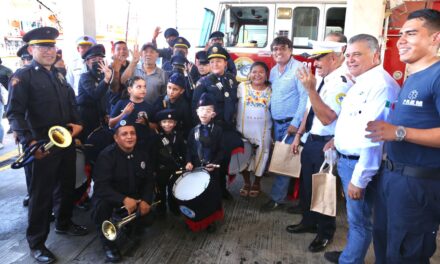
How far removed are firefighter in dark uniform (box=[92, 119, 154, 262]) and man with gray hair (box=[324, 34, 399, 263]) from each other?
1.68 m

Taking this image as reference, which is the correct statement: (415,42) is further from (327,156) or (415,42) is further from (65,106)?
(65,106)

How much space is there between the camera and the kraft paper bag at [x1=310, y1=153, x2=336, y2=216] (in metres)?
2.42

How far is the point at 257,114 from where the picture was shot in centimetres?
359

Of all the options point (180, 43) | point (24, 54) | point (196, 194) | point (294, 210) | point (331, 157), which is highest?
point (180, 43)

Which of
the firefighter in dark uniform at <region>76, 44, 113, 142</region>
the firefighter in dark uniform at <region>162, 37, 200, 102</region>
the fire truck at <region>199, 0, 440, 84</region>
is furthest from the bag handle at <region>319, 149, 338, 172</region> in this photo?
the fire truck at <region>199, 0, 440, 84</region>

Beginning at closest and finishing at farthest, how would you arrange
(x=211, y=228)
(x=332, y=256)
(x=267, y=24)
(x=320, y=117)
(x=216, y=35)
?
(x=320, y=117) < (x=332, y=256) < (x=211, y=228) < (x=216, y=35) < (x=267, y=24)

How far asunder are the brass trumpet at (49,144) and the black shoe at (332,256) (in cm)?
232

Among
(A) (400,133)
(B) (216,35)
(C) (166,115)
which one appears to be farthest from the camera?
(B) (216,35)

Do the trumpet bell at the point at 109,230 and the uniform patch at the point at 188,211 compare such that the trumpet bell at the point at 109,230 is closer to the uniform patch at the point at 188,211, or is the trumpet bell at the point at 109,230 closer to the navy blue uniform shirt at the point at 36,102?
the uniform patch at the point at 188,211

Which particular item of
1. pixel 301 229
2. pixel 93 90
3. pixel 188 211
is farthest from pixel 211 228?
pixel 93 90

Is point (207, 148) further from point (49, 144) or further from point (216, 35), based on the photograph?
point (216, 35)

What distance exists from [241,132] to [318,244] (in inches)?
57.8

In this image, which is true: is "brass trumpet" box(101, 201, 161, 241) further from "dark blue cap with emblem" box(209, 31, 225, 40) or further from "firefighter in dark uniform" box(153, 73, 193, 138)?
"dark blue cap with emblem" box(209, 31, 225, 40)

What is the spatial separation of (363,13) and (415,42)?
3.02 m
